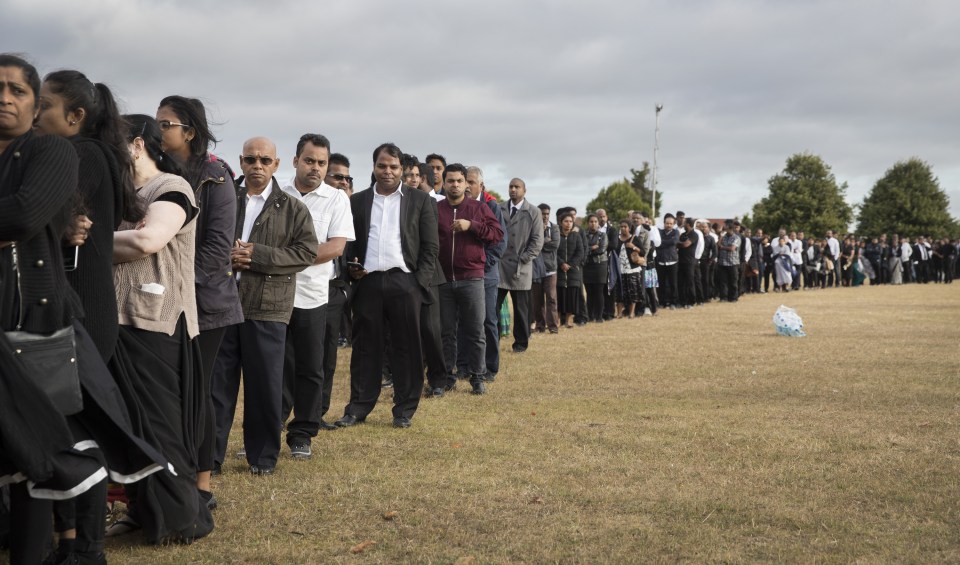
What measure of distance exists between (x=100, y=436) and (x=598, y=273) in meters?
16.6

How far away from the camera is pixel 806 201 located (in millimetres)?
83438

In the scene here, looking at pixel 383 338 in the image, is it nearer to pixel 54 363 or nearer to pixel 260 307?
pixel 260 307

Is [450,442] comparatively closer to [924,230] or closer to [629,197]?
[629,197]

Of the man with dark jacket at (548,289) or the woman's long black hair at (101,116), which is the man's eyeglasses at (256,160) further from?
the man with dark jacket at (548,289)

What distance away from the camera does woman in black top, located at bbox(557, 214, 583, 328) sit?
1831 cm

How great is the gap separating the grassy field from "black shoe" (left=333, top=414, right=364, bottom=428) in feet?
0.43

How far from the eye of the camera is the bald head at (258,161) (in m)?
6.16

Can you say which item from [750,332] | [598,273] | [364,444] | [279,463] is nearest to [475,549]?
[279,463]

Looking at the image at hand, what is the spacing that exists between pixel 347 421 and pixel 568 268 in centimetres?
1073

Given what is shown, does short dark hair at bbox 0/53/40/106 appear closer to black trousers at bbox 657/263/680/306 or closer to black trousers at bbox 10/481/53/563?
black trousers at bbox 10/481/53/563

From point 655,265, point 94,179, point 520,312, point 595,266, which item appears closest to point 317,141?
point 94,179

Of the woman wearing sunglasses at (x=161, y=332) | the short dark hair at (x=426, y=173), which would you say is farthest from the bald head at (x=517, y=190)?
the woman wearing sunglasses at (x=161, y=332)

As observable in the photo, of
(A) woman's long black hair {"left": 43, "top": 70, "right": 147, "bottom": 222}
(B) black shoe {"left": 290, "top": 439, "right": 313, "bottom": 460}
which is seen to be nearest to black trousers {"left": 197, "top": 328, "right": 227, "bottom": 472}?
(A) woman's long black hair {"left": 43, "top": 70, "right": 147, "bottom": 222}

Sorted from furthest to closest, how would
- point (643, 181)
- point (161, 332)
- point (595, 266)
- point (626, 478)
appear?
1. point (643, 181)
2. point (595, 266)
3. point (626, 478)
4. point (161, 332)
